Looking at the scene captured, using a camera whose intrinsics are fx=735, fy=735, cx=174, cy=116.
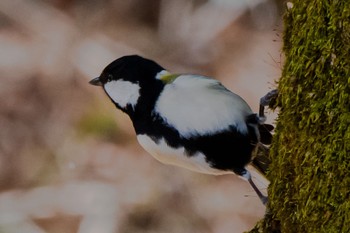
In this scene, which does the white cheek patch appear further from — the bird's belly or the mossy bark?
the mossy bark

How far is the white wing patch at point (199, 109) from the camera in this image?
1362 mm

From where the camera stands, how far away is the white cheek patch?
4.93ft

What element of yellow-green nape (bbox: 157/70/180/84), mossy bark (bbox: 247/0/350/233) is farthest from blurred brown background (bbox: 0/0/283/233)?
mossy bark (bbox: 247/0/350/233)

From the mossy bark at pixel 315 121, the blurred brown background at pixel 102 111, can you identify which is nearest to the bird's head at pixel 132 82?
the mossy bark at pixel 315 121

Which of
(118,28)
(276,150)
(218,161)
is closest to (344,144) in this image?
(276,150)

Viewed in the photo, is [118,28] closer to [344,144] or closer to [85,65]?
[85,65]

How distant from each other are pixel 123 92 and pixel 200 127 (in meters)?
0.25

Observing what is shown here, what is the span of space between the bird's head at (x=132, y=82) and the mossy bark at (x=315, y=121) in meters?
0.40

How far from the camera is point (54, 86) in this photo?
9.50ft

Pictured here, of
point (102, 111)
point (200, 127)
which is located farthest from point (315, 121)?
point (102, 111)

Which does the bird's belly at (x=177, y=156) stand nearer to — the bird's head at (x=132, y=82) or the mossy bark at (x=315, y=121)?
the bird's head at (x=132, y=82)

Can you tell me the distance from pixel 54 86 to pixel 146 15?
0.46 m

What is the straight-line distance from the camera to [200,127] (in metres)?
1.36

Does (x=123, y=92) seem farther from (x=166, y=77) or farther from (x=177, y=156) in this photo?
(x=177, y=156)
